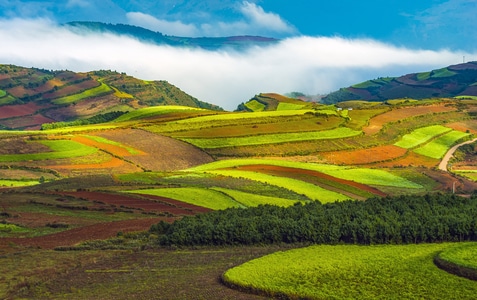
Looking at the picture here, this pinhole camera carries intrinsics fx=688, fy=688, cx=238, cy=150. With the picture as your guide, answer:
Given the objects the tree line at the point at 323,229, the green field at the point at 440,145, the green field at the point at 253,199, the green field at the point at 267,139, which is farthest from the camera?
the green field at the point at 440,145

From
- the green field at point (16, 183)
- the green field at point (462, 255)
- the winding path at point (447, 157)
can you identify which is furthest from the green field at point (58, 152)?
the green field at point (462, 255)

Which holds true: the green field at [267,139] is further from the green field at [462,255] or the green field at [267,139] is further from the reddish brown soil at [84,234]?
the green field at [462,255]

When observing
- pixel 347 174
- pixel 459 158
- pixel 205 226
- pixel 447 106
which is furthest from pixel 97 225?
pixel 447 106

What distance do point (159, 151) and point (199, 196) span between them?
5228cm

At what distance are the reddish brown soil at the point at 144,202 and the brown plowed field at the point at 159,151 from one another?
40.0 meters

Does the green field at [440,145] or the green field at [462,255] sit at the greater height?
the green field at [440,145]

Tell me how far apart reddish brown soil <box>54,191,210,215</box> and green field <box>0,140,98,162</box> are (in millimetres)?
41568

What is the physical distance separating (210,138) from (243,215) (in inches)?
3296

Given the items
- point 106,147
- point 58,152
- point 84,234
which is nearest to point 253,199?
point 84,234

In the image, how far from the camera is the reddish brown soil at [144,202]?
73562 mm

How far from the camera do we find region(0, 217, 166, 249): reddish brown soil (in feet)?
182

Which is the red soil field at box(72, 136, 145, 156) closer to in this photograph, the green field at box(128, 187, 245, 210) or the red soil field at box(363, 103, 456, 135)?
the green field at box(128, 187, 245, 210)

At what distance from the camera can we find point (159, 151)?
13188cm

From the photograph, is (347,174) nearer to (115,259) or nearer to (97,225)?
(97,225)
